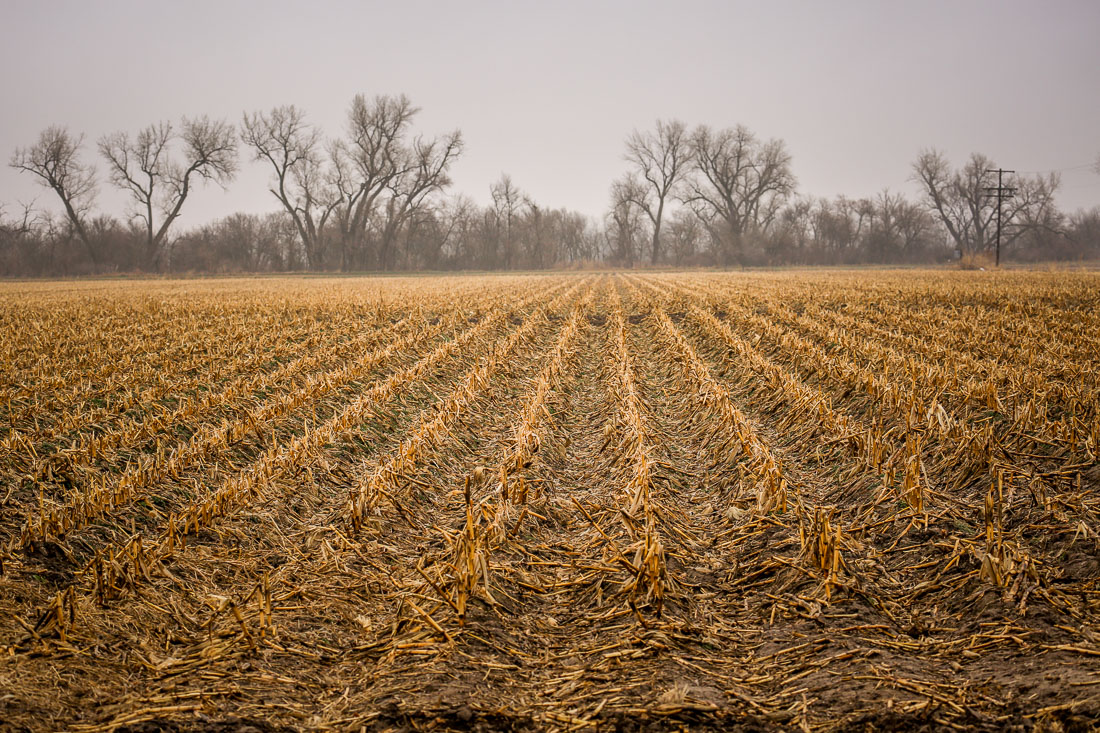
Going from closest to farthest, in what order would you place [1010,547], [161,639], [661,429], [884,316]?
[161,639] → [1010,547] → [661,429] → [884,316]

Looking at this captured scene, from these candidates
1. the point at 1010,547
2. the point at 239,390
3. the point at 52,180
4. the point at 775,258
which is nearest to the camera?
the point at 1010,547

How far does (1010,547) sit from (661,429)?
3540mm

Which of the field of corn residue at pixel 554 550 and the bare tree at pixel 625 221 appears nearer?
the field of corn residue at pixel 554 550

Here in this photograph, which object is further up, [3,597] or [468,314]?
[468,314]

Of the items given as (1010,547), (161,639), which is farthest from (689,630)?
(161,639)

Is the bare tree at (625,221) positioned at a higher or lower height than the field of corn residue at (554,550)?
higher

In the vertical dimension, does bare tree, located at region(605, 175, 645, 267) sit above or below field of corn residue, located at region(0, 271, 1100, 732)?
above

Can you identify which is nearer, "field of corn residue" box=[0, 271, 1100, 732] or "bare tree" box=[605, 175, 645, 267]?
"field of corn residue" box=[0, 271, 1100, 732]

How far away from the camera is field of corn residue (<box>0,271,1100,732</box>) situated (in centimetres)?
253

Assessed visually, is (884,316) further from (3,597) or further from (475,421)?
(3,597)

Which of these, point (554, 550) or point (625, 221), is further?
point (625, 221)

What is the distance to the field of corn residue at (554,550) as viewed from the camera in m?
2.53

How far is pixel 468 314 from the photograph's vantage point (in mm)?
15930

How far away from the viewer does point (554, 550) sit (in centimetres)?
399
